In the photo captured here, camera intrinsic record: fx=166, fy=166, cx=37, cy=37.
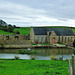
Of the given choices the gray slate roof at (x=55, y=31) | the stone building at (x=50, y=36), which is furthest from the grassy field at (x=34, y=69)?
the gray slate roof at (x=55, y=31)

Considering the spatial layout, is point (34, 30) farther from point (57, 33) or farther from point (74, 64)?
point (74, 64)

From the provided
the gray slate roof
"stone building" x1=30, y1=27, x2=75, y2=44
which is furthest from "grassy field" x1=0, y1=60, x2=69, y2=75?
the gray slate roof

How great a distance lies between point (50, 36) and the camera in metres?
61.8

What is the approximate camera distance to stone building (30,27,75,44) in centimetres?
6143

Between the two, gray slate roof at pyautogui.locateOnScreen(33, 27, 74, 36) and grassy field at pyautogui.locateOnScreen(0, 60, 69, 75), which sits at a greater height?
gray slate roof at pyautogui.locateOnScreen(33, 27, 74, 36)

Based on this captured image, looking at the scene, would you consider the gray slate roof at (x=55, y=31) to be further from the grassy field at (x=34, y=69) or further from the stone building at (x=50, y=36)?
the grassy field at (x=34, y=69)

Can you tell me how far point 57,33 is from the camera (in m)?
64.2

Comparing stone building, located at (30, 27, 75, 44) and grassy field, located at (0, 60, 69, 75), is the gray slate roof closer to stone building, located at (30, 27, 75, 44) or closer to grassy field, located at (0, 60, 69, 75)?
stone building, located at (30, 27, 75, 44)

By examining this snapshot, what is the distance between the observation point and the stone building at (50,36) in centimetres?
6143

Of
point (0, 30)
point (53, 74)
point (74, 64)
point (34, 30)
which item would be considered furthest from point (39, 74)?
point (0, 30)

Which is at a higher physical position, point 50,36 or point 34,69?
point 50,36

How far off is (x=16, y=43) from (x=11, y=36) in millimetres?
15597

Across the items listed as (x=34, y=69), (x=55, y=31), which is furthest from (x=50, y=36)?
(x=34, y=69)

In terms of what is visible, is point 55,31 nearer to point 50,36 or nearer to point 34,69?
point 50,36
